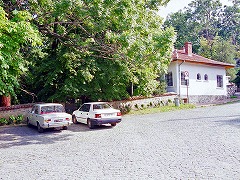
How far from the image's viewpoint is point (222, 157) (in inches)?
301

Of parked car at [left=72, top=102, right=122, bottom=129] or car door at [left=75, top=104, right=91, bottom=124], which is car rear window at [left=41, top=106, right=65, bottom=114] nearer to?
car door at [left=75, top=104, right=91, bottom=124]

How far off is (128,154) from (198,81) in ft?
75.3

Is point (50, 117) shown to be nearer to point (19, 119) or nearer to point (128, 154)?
point (19, 119)

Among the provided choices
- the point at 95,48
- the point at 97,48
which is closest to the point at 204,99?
the point at 97,48

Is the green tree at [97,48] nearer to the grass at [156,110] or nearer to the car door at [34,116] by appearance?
the grass at [156,110]

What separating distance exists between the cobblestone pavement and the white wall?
14896 millimetres

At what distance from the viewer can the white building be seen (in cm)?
2753

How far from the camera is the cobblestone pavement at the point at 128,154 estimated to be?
Result: 6.61m

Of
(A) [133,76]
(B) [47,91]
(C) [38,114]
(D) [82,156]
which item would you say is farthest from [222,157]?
(B) [47,91]

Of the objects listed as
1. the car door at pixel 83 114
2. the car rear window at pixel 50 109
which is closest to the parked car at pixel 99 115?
the car door at pixel 83 114

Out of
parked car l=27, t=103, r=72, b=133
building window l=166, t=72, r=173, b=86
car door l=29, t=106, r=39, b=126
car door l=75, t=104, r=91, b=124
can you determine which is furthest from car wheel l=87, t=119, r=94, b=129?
building window l=166, t=72, r=173, b=86

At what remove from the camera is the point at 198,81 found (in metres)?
29.5

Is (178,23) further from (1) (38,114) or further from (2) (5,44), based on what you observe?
(2) (5,44)

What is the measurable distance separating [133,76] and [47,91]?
22.2ft
